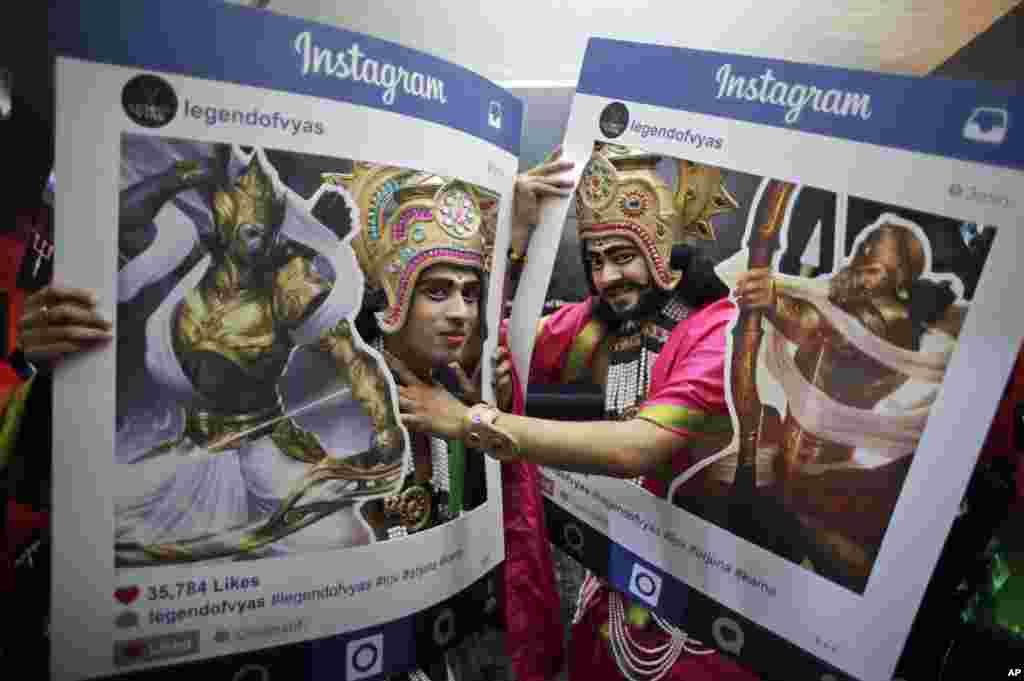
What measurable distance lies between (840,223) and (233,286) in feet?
Answer: 1.87

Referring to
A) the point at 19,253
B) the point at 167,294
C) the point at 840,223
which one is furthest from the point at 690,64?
the point at 19,253

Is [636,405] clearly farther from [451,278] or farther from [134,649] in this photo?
[134,649]

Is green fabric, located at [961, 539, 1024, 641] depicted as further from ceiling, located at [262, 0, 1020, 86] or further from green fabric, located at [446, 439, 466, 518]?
ceiling, located at [262, 0, 1020, 86]

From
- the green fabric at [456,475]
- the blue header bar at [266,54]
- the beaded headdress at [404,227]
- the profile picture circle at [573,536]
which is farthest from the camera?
the profile picture circle at [573,536]

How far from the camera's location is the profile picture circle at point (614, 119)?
82 centimetres

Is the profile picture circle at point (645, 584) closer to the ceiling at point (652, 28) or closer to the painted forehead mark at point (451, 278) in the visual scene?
the painted forehead mark at point (451, 278)

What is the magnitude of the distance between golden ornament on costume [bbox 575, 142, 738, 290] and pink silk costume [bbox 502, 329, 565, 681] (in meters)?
0.33

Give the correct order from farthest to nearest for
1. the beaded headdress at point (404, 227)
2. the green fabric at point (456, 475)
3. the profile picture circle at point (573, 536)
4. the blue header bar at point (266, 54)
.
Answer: the profile picture circle at point (573, 536)
the green fabric at point (456, 475)
the beaded headdress at point (404, 227)
the blue header bar at point (266, 54)

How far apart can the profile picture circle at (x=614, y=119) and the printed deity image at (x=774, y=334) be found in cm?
2

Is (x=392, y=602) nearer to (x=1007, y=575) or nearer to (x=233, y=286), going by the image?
(x=233, y=286)

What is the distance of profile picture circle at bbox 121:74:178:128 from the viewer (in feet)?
1.90

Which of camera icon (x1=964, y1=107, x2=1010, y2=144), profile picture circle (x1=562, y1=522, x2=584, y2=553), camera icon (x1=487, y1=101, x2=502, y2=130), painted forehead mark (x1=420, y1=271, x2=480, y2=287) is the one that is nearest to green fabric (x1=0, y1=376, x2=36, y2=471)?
painted forehead mark (x1=420, y1=271, x2=480, y2=287)

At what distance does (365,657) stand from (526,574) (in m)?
0.27

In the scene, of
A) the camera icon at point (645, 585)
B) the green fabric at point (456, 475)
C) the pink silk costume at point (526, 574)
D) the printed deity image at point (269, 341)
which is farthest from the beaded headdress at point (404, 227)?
the camera icon at point (645, 585)
